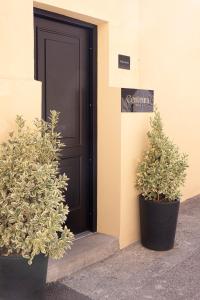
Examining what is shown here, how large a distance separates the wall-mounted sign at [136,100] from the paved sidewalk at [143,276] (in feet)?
5.29

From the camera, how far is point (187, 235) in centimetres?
502

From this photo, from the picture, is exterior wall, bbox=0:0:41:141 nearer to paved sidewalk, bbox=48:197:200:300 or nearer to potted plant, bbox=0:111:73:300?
potted plant, bbox=0:111:73:300

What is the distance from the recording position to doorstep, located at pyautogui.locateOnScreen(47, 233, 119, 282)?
12.4 feet

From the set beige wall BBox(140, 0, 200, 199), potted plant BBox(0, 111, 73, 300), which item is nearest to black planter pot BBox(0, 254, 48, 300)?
potted plant BBox(0, 111, 73, 300)

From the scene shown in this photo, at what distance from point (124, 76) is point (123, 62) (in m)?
0.17

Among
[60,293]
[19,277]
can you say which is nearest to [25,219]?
[19,277]

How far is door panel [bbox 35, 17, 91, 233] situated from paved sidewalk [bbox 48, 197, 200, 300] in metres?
0.73

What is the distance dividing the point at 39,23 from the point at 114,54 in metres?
0.98

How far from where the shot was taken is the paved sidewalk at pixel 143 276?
356 cm

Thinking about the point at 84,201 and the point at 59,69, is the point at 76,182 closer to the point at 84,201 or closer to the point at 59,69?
the point at 84,201

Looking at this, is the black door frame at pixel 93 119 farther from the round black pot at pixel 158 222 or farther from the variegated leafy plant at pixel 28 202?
the variegated leafy plant at pixel 28 202

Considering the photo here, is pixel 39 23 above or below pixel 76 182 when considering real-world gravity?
above

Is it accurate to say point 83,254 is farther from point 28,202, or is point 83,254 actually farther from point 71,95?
point 71,95

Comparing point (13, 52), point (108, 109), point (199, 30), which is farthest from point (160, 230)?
point (199, 30)
